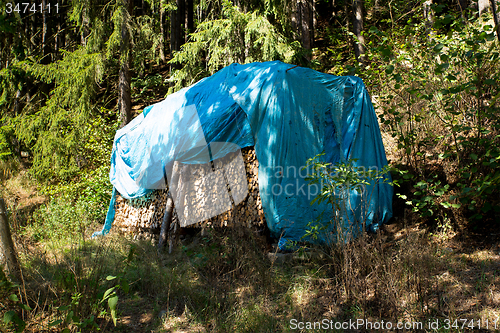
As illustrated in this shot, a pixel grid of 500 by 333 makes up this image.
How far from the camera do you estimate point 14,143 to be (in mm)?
10422

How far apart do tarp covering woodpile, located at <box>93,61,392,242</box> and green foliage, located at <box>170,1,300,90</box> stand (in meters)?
2.32

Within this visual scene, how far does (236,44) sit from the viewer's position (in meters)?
7.96

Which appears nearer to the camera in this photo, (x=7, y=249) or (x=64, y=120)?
(x=7, y=249)

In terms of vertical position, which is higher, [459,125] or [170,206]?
[459,125]

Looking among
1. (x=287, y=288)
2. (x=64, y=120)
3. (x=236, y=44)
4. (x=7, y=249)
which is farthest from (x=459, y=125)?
(x=64, y=120)

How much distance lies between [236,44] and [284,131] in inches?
165

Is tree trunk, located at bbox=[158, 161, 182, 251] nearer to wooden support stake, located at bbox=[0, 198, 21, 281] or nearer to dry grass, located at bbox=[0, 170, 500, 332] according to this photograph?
dry grass, located at bbox=[0, 170, 500, 332]

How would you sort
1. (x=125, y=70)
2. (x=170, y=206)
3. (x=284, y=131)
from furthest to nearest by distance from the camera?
(x=125, y=70) → (x=170, y=206) → (x=284, y=131)

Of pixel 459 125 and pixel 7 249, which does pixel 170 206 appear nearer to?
pixel 7 249

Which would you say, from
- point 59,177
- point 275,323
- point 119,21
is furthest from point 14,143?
point 275,323

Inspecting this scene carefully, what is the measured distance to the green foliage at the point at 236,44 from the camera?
7.49 m

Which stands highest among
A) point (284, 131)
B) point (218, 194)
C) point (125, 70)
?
point (125, 70)

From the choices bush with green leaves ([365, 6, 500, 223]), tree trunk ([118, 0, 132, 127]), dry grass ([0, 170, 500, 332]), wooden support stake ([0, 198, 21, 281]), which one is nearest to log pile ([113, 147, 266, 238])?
dry grass ([0, 170, 500, 332])

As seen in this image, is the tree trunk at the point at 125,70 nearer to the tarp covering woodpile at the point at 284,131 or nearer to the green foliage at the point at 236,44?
the green foliage at the point at 236,44
